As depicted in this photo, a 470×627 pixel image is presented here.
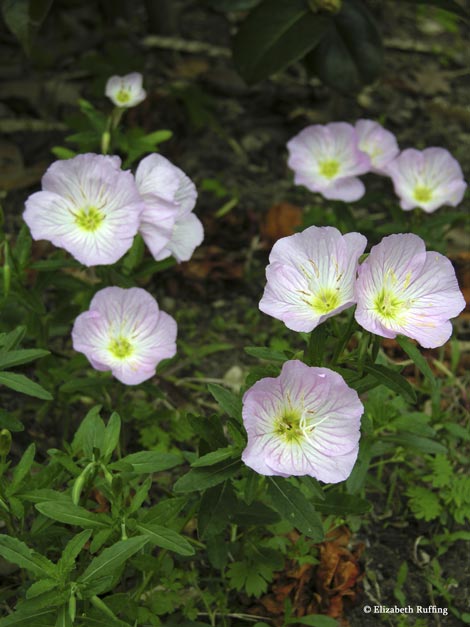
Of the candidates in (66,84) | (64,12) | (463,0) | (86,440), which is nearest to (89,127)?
(66,84)

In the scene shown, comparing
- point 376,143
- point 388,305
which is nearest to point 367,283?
point 388,305

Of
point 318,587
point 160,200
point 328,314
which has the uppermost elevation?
point 328,314

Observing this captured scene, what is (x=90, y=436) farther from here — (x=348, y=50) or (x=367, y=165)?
(x=348, y=50)

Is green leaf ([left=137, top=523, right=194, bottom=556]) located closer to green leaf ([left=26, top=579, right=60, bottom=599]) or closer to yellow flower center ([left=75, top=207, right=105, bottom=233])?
green leaf ([left=26, top=579, right=60, bottom=599])

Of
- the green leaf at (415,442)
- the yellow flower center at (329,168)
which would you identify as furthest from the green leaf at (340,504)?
the yellow flower center at (329,168)

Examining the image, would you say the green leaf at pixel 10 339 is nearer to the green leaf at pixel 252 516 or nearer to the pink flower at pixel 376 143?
the green leaf at pixel 252 516

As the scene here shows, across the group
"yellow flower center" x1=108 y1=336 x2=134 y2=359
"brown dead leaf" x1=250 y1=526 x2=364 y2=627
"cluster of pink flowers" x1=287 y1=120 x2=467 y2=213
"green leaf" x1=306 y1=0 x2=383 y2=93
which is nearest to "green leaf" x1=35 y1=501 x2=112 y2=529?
"yellow flower center" x1=108 y1=336 x2=134 y2=359

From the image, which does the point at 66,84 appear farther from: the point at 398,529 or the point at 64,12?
the point at 398,529
